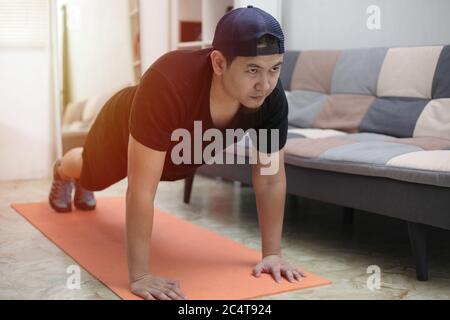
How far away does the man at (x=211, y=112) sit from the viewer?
1.42 metres

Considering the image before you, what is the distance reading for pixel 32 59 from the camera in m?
3.44

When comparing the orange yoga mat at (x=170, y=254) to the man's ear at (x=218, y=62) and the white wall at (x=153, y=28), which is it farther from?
the white wall at (x=153, y=28)

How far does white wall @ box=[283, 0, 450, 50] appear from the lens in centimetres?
239

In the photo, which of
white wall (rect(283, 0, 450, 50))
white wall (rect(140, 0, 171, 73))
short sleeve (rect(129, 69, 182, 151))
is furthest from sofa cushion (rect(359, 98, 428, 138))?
white wall (rect(140, 0, 171, 73))

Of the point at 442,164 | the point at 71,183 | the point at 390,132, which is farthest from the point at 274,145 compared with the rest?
the point at 71,183

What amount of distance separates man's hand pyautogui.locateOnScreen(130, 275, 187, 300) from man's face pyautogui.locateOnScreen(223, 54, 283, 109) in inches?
19.1

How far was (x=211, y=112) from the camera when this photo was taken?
1.59 meters

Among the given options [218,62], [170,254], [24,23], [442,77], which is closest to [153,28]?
[24,23]

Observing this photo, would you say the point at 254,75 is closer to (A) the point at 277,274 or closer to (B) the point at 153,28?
(A) the point at 277,274

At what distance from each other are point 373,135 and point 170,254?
2.90 feet

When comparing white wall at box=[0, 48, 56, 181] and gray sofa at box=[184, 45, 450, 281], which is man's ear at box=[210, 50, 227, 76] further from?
white wall at box=[0, 48, 56, 181]

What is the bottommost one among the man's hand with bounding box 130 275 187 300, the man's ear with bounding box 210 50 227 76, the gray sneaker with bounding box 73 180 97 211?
the gray sneaker with bounding box 73 180 97 211
